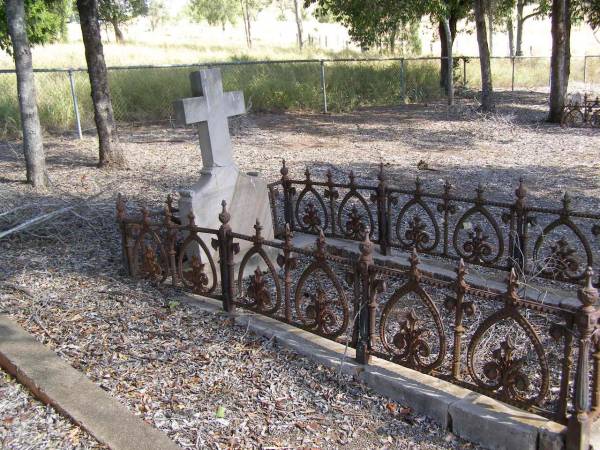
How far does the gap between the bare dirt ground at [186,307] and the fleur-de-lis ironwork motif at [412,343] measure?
0.28 metres

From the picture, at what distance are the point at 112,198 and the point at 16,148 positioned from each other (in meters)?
4.92

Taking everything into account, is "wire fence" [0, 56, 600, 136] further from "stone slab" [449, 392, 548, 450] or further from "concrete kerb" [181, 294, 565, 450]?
"stone slab" [449, 392, 548, 450]

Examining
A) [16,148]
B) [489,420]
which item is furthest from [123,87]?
Result: [489,420]

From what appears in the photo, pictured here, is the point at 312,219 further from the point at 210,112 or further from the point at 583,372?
the point at 583,372

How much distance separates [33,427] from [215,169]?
2598 mm

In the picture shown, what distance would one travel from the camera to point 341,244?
5578mm

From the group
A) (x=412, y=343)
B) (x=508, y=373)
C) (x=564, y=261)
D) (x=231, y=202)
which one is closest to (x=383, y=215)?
(x=231, y=202)

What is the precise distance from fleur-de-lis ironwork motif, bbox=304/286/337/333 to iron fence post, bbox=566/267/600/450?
1.48 meters

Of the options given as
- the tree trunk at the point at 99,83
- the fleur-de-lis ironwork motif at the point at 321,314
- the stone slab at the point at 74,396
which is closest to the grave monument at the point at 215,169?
the fleur-de-lis ironwork motif at the point at 321,314

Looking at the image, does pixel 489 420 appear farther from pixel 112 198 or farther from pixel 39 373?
pixel 112 198

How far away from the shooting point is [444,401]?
3.00 m

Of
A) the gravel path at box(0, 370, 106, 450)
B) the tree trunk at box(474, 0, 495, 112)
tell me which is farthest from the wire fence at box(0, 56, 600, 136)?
the gravel path at box(0, 370, 106, 450)

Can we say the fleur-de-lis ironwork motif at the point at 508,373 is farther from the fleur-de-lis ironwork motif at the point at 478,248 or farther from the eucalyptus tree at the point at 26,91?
the eucalyptus tree at the point at 26,91

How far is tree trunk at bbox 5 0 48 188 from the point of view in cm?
687
